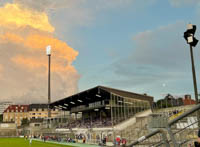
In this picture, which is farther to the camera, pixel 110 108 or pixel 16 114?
pixel 16 114

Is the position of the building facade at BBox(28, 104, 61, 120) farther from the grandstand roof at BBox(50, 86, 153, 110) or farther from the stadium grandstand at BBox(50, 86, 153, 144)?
the stadium grandstand at BBox(50, 86, 153, 144)

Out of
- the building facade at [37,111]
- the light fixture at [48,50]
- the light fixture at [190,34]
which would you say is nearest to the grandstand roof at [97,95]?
the light fixture at [48,50]

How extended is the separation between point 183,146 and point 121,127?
39403 mm

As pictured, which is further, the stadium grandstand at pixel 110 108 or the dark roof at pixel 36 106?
the dark roof at pixel 36 106

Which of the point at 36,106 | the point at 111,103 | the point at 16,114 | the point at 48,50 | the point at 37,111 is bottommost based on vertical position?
the point at 111,103

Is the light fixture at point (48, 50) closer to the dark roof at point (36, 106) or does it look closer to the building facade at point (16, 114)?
the dark roof at point (36, 106)

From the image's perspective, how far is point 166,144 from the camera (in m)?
4.93

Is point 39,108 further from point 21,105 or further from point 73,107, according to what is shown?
point 73,107

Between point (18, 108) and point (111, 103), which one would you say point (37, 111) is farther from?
point (111, 103)

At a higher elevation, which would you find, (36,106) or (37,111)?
(36,106)

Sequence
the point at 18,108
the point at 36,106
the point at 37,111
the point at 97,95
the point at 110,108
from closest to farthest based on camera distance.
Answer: the point at 110,108
the point at 97,95
the point at 37,111
the point at 36,106
the point at 18,108

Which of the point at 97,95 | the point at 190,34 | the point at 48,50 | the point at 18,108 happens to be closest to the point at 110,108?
the point at 97,95

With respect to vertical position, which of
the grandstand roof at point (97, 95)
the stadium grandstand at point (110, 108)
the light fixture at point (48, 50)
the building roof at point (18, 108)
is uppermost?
the light fixture at point (48, 50)

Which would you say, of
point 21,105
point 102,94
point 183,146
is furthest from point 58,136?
point 21,105
